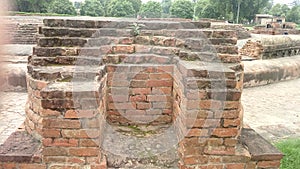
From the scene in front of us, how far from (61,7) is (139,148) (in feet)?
103

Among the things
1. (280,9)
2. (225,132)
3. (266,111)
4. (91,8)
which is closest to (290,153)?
(225,132)

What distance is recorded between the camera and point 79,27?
2680 millimetres

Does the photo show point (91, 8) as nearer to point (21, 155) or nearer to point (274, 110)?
point (274, 110)

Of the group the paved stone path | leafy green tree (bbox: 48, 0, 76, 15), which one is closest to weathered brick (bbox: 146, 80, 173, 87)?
the paved stone path

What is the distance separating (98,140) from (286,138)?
9.65 ft

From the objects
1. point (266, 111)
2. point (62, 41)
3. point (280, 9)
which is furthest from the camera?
point (280, 9)

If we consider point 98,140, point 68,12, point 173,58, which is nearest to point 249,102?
point 173,58

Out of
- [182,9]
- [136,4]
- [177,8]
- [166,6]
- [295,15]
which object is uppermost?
[166,6]

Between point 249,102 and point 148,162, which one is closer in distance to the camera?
point 148,162

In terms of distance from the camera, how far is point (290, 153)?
11.0 feet

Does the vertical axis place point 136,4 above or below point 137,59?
above

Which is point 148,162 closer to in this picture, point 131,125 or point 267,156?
point 131,125

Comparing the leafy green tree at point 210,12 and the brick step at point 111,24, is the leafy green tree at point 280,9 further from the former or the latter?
the brick step at point 111,24

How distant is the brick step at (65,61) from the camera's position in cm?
249
